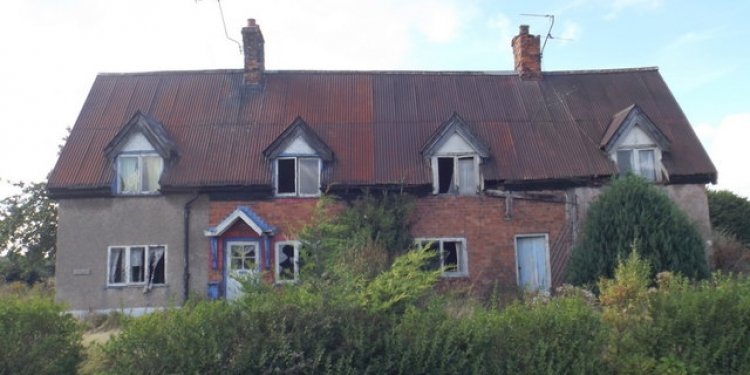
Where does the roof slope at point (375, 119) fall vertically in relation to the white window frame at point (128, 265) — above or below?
above

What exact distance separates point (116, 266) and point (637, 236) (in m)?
13.7

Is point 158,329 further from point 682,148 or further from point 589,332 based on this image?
point 682,148

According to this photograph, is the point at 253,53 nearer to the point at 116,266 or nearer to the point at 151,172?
the point at 151,172

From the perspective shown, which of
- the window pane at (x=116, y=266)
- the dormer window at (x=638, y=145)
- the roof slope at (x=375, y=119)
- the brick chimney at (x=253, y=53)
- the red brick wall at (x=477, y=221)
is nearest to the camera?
the window pane at (x=116, y=266)

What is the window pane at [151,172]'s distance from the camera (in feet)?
54.0

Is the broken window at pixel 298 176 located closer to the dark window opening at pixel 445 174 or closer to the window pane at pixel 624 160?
the dark window opening at pixel 445 174

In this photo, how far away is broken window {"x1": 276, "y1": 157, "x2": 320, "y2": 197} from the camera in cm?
1666

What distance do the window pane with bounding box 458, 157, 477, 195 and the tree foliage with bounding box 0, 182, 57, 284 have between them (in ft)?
50.2

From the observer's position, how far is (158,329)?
7.59m

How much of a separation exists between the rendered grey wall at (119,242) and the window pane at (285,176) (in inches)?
83.0

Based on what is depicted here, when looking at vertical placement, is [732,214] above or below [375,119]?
below

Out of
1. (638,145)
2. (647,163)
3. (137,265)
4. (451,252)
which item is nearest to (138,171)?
(137,265)

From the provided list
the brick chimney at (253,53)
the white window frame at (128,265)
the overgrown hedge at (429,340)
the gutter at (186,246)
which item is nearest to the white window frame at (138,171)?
the gutter at (186,246)

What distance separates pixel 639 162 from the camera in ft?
56.2
